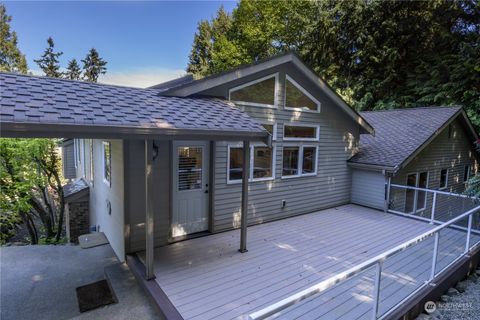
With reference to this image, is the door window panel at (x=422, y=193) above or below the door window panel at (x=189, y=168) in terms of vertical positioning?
below

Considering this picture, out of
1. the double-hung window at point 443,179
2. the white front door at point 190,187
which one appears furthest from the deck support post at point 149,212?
the double-hung window at point 443,179

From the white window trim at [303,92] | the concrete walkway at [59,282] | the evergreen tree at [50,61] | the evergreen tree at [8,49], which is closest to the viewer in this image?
the concrete walkway at [59,282]

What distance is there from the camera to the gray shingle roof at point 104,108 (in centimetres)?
292

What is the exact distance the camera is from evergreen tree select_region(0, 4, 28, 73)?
87.9ft

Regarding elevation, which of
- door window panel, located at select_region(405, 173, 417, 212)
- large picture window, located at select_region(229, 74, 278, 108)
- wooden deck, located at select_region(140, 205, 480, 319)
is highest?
large picture window, located at select_region(229, 74, 278, 108)

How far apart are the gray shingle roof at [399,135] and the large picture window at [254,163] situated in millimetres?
3300

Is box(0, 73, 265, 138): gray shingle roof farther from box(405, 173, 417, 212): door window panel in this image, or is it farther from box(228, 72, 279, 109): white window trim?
box(405, 173, 417, 212): door window panel

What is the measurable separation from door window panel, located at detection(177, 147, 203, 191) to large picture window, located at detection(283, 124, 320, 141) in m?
2.45

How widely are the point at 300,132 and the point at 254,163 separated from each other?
5.53ft

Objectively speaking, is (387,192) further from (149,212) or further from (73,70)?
(73,70)

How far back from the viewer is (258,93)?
241 inches

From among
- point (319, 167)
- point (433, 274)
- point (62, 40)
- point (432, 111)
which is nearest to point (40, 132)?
point (433, 274)

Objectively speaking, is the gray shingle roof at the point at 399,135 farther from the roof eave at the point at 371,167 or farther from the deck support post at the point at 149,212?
the deck support post at the point at 149,212

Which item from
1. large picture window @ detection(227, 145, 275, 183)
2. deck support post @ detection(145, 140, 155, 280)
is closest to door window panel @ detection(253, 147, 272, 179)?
large picture window @ detection(227, 145, 275, 183)
